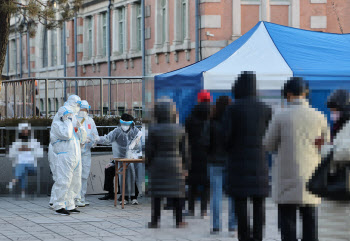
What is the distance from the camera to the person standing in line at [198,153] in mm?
12062

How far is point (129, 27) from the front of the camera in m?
35.2

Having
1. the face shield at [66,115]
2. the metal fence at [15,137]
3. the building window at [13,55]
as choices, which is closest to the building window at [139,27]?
the metal fence at [15,137]

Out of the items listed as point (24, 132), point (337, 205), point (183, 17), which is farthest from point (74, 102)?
point (183, 17)

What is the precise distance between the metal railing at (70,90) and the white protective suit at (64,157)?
3.85m

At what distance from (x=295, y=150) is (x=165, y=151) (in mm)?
2935

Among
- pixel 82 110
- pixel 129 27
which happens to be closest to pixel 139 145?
pixel 82 110

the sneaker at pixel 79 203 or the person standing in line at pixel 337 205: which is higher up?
the person standing in line at pixel 337 205

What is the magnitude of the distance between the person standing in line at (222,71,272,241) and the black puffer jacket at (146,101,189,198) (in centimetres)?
228

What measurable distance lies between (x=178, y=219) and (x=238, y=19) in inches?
685

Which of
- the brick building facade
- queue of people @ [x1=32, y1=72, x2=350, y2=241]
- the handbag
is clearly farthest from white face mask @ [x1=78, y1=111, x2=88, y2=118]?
the handbag

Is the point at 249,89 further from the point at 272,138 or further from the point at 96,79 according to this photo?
the point at 96,79

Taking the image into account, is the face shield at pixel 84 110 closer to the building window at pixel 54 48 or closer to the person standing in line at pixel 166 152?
the person standing in line at pixel 166 152

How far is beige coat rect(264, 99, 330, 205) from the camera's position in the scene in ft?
29.9

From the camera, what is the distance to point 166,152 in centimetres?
1178
